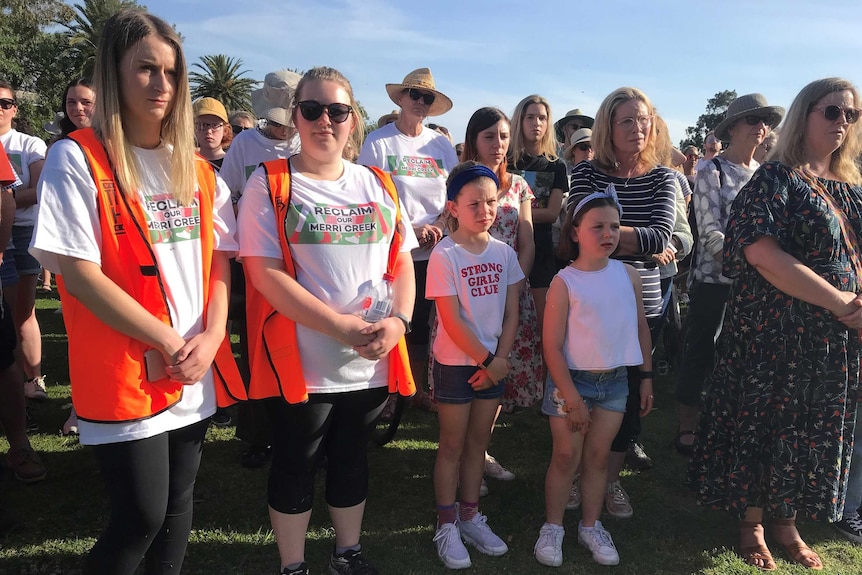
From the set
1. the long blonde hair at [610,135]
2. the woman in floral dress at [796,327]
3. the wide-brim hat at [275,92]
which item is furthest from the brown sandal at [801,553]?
the wide-brim hat at [275,92]

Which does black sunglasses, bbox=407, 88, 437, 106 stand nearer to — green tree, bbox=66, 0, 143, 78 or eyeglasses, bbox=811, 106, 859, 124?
eyeglasses, bbox=811, 106, 859, 124

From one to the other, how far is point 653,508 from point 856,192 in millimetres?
2096

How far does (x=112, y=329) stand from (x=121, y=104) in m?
0.76

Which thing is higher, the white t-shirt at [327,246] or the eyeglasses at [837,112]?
the eyeglasses at [837,112]

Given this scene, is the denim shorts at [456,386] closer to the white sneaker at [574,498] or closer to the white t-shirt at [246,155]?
the white sneaker at [574,498]

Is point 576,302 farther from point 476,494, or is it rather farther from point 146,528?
point 146,528

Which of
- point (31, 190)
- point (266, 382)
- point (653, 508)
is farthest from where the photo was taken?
point (31, 190)

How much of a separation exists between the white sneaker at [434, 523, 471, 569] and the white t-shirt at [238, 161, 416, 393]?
102 centimetres

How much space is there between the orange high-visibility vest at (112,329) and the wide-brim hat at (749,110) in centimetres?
403

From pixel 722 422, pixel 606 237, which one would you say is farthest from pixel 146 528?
pixel 722 422

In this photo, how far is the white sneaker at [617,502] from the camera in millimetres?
3314

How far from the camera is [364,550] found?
9.51ft

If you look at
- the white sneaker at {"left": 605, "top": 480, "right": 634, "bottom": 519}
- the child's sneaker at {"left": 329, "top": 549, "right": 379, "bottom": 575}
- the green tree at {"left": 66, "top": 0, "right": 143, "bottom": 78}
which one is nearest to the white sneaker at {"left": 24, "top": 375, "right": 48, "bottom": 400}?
the child's sneaker at {"left": 329, "top": 549, "right": 379, "bottom": 575}

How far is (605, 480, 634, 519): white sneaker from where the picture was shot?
10.9 feet
